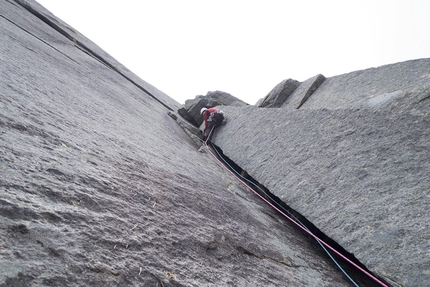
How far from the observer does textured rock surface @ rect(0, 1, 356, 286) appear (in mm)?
1681

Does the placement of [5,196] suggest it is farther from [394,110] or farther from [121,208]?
[394,110]

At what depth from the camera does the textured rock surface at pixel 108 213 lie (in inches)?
66.2

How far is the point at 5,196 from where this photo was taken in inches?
68.2

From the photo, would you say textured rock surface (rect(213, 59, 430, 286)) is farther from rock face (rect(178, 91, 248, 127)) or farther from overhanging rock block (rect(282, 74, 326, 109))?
rock face (rect(178, 91, 248, 127))

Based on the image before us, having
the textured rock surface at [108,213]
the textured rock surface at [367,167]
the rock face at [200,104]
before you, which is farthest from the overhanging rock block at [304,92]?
the rock face at [200,104]

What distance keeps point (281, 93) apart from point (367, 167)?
5.09m

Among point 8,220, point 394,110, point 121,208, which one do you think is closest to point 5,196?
point 8,220

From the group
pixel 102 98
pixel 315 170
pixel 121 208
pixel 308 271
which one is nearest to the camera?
pixel 121 208

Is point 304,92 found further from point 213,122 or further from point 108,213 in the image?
point 108,213

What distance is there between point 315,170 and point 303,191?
1.34ft

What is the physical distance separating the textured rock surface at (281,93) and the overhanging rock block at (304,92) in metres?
0.33

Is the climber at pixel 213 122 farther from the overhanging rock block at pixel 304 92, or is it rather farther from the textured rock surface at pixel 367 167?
the textured rock surface at pixel 367 167

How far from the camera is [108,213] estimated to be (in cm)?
225

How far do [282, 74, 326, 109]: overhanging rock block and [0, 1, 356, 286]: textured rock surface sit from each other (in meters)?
3.69
